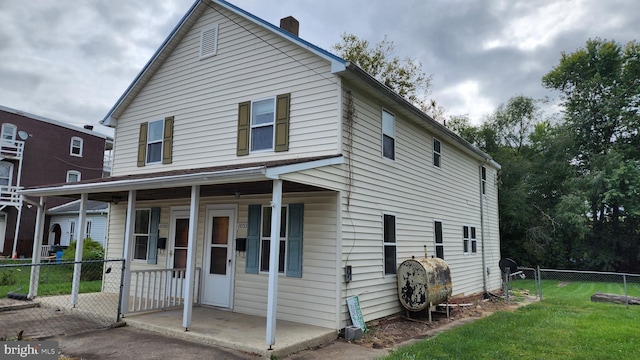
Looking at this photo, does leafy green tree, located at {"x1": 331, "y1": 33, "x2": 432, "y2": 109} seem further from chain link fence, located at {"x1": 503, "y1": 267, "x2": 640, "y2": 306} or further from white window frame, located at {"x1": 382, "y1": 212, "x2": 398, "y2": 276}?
white window frame, located at {"x1": 382, "y1": 212, "x2": 398, "y2": 276}

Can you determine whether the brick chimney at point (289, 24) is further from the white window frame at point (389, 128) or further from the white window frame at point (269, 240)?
the white window frame at point (269, 240)

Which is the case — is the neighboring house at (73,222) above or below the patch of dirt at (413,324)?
above

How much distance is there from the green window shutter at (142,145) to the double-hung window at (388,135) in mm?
6332

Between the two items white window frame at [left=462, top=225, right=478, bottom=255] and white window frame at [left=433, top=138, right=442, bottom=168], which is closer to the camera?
white window frame at [left=433, top=138, right=442, bottom=168]

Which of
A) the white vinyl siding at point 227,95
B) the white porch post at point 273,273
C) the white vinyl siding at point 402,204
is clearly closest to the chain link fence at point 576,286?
the white vinyl siding at point 402,204

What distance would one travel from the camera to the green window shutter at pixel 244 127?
857cm

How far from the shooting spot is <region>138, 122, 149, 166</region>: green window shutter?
1055 cm

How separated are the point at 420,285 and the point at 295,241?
10.3 ft

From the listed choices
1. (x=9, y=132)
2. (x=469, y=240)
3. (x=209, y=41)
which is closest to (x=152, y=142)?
(x=209, y=41)

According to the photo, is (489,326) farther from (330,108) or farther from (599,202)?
(599,202)

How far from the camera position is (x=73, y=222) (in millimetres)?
22672

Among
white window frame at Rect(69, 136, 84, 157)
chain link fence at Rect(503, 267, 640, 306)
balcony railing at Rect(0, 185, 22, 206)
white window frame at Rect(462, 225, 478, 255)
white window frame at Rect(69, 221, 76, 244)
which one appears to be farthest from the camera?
white window frame at Rect(69, 136, 84, 157)

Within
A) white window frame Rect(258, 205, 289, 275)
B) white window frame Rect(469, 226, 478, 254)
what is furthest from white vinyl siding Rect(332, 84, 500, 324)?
white window frame Rect(258, 205, 289, 275)

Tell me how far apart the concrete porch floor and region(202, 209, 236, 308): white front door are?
498 millimetres
